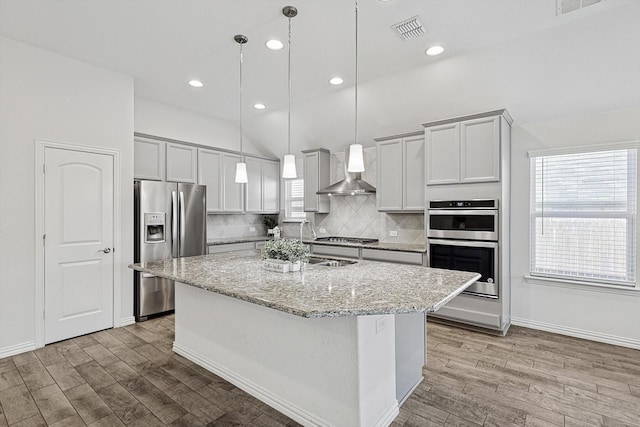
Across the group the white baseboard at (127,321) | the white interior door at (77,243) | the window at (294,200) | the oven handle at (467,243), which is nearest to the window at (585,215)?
the oven handle at (467,243)

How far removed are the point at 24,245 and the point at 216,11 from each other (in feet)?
9.60

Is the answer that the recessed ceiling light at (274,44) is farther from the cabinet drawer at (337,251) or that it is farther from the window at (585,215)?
the window at (585,215)

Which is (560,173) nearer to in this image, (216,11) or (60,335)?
(216,11)

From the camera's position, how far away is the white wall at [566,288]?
3.32 meters

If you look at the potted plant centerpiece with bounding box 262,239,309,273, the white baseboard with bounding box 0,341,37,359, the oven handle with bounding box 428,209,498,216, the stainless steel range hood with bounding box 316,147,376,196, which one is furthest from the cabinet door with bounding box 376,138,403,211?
the white baseboard with bounding box 0,341,37,359

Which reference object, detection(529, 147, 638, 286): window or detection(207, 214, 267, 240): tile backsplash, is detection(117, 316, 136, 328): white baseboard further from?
detection(529, 147, 638, 286): window

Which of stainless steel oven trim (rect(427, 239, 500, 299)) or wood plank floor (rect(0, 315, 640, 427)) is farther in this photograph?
stainless steel oven trim (rect(427, 239, 500, 299))

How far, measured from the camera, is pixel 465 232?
3754mm

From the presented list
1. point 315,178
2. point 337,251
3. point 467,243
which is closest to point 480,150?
point 467,243

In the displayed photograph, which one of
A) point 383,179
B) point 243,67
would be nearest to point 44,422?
point 243,67

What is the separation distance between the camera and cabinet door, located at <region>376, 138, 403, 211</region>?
457 cm

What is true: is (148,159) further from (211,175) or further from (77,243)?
(77,243)

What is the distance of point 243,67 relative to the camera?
370cm

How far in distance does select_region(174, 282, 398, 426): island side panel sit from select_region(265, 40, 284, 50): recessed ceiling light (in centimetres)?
242
